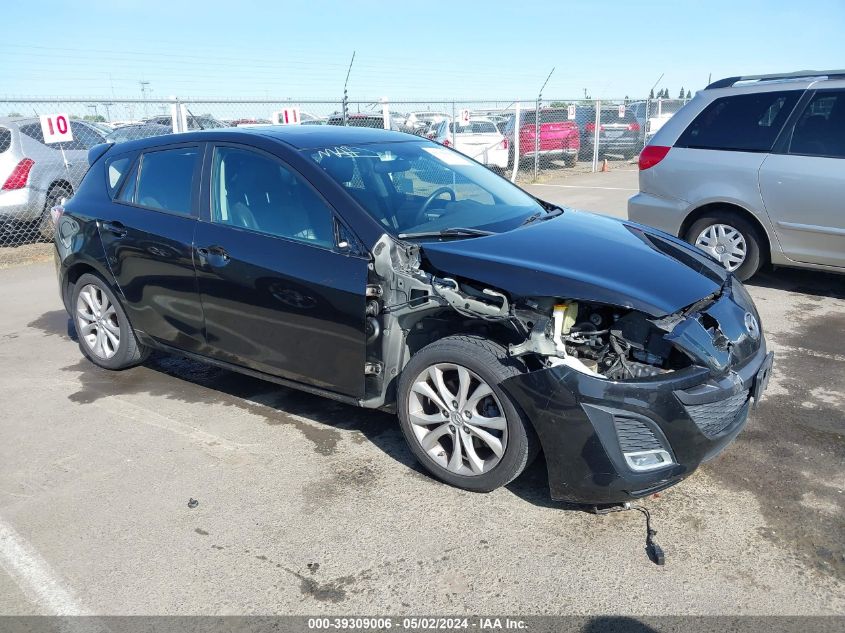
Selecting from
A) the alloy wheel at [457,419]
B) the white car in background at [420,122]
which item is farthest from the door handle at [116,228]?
the white car in background at [420,122]

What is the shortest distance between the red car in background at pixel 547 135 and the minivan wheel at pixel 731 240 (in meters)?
11.1

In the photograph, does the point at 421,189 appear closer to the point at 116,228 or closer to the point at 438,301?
the point at 438,301

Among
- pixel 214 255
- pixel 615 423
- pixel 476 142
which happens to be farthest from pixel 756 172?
pixel 476 142

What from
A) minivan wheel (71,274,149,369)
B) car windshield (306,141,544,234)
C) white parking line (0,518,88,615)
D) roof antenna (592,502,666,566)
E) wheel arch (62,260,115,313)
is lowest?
roof antenna (592,502,666,566)

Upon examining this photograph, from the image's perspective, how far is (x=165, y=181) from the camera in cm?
453

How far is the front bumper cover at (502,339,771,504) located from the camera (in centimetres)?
291

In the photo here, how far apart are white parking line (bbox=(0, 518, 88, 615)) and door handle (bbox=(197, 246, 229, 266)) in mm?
1664

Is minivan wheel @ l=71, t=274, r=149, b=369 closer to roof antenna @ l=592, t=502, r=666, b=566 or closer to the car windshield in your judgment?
the car windshield

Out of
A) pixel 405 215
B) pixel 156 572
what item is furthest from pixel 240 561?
pixel 405 215

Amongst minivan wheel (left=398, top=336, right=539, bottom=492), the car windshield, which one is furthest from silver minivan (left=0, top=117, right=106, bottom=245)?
minivan wheel (left=398, top=336, right=539, bottom=492)

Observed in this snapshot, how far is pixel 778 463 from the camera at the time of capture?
11.8ft

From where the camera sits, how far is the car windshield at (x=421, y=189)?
379 cm

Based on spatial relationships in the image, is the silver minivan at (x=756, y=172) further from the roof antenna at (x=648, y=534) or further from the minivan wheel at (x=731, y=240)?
the roof antenna at (x=648, y=534)

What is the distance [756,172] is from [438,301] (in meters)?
4.21
